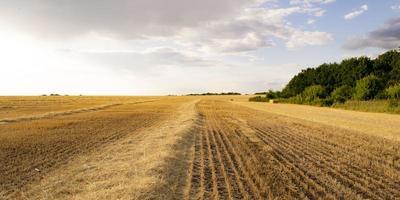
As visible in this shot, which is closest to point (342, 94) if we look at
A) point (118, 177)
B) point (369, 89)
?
point (369, 89)

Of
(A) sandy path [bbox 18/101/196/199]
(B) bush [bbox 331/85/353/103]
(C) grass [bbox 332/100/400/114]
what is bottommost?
(A) sandy path [bbox 18/101/196/199]

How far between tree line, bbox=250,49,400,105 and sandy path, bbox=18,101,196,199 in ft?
122

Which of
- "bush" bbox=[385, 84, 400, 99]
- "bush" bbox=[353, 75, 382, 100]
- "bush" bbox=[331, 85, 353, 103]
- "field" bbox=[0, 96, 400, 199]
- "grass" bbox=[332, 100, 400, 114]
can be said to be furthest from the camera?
"bush" bbox=[331, 85, 353, 103]

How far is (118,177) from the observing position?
9.74m

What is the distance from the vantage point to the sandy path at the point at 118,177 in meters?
8.31

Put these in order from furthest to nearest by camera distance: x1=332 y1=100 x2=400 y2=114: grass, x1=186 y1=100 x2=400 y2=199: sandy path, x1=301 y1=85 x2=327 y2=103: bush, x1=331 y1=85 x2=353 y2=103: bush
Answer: x1=301 y1=85 x2=327 y2=103: bush
x1=331 y1=85 x2=353 y2=103: bush
x1=332 y1=100 x2=400 y2=114: grass
x1=186 y1=100 x2=400 y2=199: sandy path

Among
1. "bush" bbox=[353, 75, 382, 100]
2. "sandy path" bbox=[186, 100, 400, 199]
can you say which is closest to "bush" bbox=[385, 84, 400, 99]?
"bush" bbox=[353, 75, 382, 100]

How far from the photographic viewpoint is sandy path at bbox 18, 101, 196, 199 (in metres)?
8.31

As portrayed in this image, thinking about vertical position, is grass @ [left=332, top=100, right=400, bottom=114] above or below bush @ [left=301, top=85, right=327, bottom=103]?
below

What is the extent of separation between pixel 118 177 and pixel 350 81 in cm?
6021

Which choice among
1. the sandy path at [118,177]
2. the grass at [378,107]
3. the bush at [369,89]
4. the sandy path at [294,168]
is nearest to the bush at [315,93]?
the bush at [369,89]

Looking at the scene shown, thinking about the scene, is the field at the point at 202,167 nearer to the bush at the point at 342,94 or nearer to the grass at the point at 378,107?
the grass at the point at 378,107

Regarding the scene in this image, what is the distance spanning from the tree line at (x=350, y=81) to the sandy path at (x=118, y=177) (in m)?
37.1

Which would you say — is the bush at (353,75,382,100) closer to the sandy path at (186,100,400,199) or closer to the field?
the field
